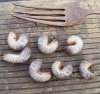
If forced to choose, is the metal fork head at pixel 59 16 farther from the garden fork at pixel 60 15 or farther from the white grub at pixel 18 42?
the white grub at pixel 18 42

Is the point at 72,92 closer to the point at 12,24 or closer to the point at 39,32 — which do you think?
the point at 39,32

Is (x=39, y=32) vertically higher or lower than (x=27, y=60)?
higher

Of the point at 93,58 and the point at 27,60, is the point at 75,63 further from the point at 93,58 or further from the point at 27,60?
the point at 27,60

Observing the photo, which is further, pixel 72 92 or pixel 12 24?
pixel 12 24

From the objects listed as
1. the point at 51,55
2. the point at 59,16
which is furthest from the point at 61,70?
the point at 59,16

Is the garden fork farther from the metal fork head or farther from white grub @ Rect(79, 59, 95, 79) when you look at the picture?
white grub @ Rect(79, 59, 95, 79)

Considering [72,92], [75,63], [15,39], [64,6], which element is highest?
[64,6]

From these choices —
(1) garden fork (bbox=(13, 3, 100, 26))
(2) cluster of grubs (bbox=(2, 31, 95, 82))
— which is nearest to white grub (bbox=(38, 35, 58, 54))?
(2) cluster of grubs (bbox=(2, 31, 95, 82))

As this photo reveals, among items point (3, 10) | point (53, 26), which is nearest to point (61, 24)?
point (53, 26)
